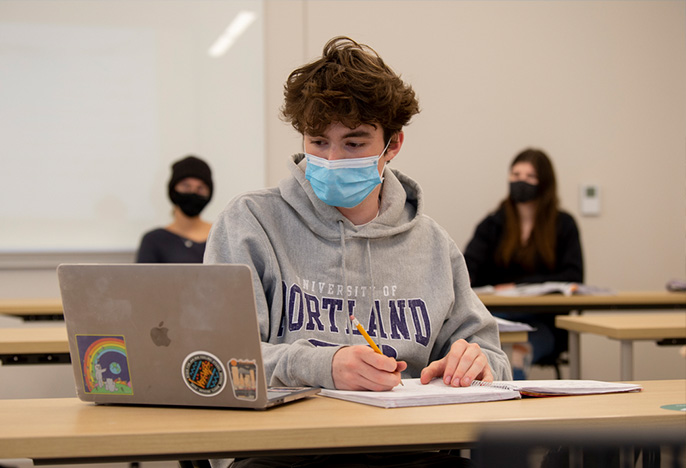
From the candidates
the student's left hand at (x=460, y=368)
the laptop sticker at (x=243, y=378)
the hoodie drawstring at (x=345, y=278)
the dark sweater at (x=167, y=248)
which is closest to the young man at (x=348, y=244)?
the hoodie drawstring at (x=345, y=278)

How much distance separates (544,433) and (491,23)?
408 centimetres

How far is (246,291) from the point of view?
894 mm

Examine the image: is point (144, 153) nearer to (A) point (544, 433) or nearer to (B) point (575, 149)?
(B) point (575, 149)

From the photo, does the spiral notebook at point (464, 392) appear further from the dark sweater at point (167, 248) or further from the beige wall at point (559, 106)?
the beige wall at point (559, 106)

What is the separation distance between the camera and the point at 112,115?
3670mm

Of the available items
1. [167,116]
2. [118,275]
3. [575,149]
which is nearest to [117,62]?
[167,116]

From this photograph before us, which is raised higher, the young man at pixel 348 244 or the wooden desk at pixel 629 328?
the young man at pixel 348 244

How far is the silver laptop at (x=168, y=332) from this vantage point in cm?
90

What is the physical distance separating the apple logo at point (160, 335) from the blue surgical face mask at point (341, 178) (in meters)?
0.58

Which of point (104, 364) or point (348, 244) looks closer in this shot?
point (104, 364)

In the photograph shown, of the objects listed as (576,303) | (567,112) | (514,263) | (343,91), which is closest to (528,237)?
(514,263)

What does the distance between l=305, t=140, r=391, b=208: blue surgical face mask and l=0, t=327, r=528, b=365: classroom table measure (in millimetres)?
881

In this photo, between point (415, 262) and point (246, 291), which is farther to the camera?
point (415, 262)

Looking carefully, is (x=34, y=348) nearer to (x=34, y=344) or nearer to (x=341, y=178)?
(x=34, y=344)
